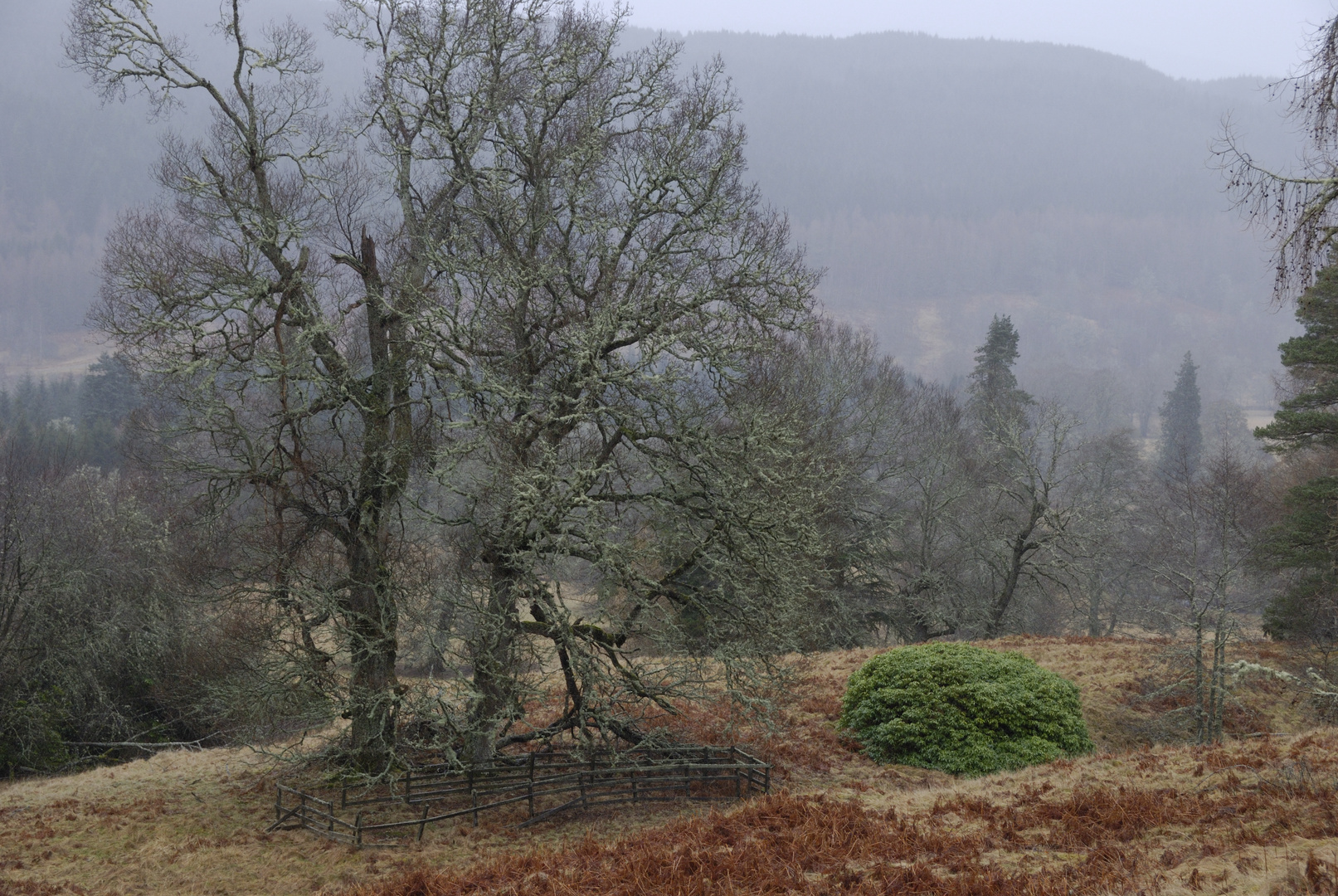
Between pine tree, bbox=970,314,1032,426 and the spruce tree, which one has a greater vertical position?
pine tree, bbox=970,314,1032,426

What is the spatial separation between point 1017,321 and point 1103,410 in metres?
103

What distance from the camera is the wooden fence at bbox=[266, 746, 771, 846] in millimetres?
11531

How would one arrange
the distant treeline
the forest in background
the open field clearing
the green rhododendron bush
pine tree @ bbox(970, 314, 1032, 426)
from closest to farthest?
1. the open field clearing
2. the forest in background
3. the green rhododendron bush
4. pine tree @ bbox(970, 314, 1032, 426)
5. the distant treeline

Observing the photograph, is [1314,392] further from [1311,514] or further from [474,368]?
[474,368]

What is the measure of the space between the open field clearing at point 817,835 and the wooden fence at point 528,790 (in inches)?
12.8

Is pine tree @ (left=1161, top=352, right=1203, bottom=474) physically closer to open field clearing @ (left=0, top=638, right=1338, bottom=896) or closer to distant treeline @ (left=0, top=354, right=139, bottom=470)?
open field clearing @ (left=0, top=638, right=1338, bottom=896)

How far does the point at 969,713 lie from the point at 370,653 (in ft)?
30.3

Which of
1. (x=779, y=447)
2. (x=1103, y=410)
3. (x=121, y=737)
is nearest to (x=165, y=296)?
(x=779, y=447)

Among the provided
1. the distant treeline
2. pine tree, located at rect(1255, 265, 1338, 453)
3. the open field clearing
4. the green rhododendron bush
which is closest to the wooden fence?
the open field clearing

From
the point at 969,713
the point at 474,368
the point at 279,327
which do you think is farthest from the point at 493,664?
the point at 969,713

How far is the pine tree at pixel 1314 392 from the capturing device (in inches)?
760

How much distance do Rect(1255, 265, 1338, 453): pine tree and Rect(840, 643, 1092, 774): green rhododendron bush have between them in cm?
1055

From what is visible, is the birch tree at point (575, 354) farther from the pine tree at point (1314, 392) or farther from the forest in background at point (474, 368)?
the pine tree at point (1314, 392)

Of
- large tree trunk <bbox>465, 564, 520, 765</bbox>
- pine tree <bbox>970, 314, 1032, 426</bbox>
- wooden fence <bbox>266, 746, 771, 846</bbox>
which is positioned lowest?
wooden fence <bbox>266, 746, 771, 846</bbox>
